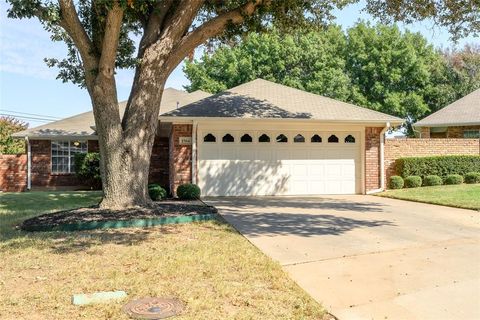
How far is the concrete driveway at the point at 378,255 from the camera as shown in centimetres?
417

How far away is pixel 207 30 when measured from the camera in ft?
32.6

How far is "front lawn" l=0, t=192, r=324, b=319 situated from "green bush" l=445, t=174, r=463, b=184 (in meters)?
12.3

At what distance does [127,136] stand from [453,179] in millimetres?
12898

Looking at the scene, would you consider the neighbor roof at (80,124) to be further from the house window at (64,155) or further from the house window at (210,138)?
the house window at (210,138)

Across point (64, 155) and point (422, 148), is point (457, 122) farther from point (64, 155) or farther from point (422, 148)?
point (64, 155)

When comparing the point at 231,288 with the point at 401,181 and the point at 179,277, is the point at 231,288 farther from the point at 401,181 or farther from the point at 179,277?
the point at 401,181

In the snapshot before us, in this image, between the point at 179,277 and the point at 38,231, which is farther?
the point at 38,231

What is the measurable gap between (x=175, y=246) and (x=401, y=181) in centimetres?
1156

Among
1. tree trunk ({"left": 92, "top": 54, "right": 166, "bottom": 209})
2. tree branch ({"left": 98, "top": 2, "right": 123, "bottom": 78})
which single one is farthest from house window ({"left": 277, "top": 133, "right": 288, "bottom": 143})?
tree branch ({"left": 98, "top": 2, "right": 123, "bottom": 78})

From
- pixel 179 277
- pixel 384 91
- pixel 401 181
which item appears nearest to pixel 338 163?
pixel 401 181

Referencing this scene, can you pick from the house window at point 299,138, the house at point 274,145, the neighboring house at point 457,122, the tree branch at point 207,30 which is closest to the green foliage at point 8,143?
the house at point 274,145

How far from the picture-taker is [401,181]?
51.9ft

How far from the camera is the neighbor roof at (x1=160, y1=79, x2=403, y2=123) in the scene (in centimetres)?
1439

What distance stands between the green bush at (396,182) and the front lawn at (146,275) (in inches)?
398
